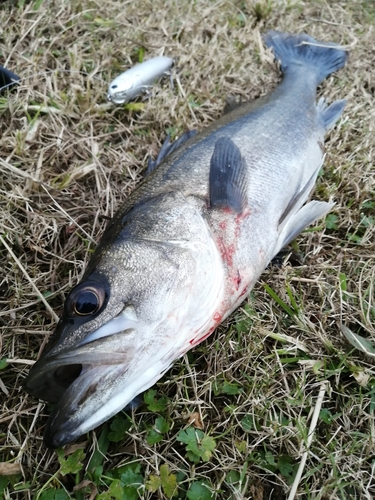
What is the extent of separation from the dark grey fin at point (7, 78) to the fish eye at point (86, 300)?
249 centimetres

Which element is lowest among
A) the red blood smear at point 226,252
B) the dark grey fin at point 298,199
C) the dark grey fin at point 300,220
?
the dark grey fin at point 300,220

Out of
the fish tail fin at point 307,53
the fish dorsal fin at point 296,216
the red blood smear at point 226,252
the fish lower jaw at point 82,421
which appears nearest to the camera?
the fish lower jaw at point 82,421

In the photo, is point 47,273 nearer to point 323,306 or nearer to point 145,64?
point 323,306

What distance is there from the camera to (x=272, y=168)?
277 cm

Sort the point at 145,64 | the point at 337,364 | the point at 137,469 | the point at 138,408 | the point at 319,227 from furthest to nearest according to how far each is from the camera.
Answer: the point at 145,64, the point at 319,227, the point at 337,364, the point at 138,408, the point at 137,469

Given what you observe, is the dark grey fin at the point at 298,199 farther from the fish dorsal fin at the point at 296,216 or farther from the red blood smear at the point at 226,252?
the red blood smear at the point at 226,252

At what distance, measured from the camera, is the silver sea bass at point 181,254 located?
5.90 ft

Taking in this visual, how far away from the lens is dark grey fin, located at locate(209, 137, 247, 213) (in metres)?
2.44

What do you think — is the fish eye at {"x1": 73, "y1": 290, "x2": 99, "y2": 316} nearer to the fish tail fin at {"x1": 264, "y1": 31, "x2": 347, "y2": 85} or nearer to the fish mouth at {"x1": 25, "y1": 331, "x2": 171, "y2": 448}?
the fish mouth at {"x1": 25, "y1": 331, "x2": 171, "y2": 448}

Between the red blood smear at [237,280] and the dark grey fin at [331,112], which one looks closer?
the red blood smear at [237,280]

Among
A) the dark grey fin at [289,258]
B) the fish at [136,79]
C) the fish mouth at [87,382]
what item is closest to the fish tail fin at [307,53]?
the fish at [136,79]

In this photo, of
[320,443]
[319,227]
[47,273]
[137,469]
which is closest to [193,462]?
[137,469]

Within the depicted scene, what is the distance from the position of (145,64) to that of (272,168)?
6.06 feet

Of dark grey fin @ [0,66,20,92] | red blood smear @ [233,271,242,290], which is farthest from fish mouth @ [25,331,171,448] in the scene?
dark grey fin @ [0,66,20,92]
